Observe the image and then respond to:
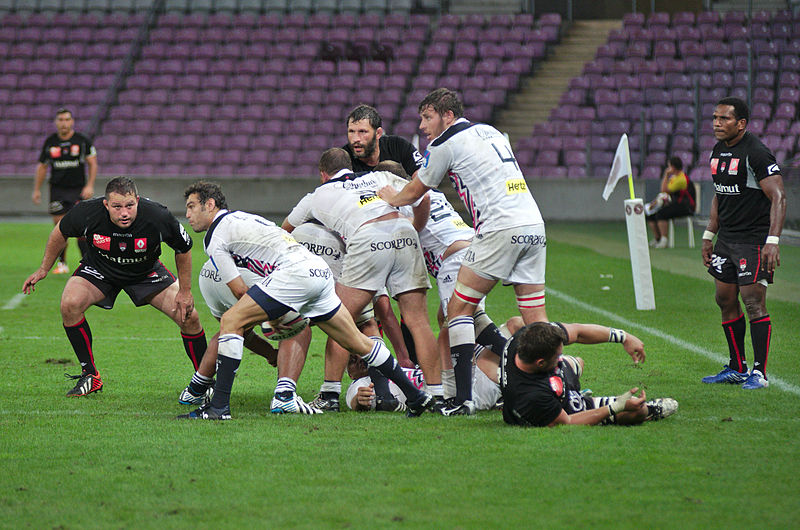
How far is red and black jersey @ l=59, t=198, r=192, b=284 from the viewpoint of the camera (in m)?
7.14

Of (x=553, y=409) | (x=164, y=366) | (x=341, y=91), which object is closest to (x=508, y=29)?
(x=341, y=91)

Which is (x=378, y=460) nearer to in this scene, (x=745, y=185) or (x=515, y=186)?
(x=515, y=186)

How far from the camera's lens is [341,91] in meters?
27.4

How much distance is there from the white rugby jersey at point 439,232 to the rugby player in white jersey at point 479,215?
76 centimetres

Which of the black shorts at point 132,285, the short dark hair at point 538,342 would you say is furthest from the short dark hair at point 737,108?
the black shorts at point 132,285

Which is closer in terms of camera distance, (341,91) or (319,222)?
(319,222)

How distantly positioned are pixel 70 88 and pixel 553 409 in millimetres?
25517

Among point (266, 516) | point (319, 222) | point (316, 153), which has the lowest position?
point (316, 153)

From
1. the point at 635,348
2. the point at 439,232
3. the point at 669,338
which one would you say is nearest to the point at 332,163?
the point at 439,232

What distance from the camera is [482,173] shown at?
6.36 meters

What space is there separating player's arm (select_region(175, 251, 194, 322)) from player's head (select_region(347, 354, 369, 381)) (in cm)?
121

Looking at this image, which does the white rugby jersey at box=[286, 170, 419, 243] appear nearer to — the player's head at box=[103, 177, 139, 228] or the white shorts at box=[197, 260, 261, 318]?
the white shorts at box=[197, 260, 261, 318]

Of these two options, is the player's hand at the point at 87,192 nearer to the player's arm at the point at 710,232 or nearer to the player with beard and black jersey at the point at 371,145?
the player with beard and black jersey at the point at 371,145

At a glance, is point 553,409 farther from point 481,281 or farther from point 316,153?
point 316,153
